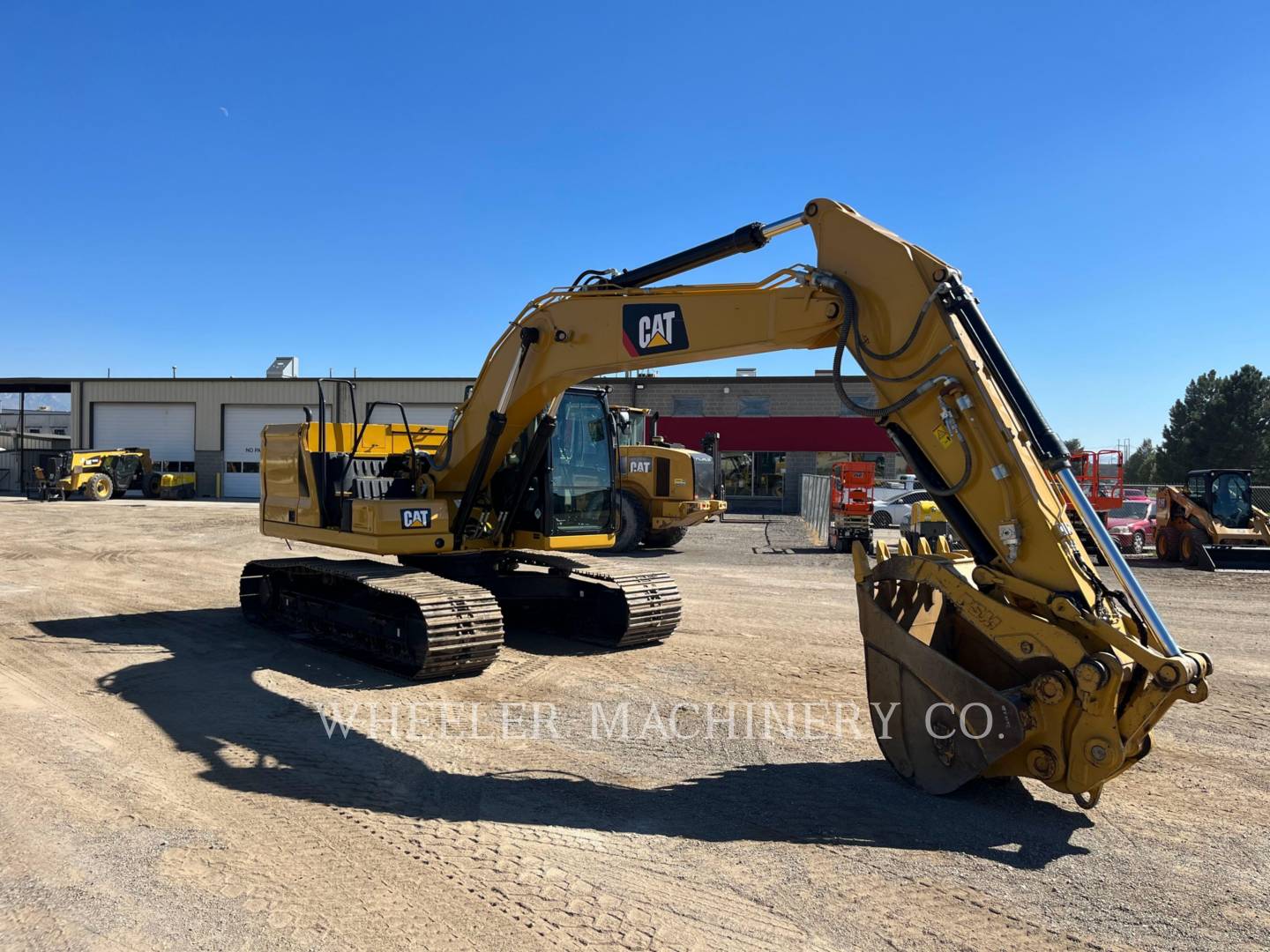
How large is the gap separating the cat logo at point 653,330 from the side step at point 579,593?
9.30 feet

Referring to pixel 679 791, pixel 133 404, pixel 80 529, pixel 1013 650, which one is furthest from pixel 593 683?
pixel 133 404

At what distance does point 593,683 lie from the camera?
767 cm

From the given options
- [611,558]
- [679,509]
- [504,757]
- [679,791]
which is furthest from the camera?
[679,509]

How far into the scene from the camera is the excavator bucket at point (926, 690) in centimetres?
465

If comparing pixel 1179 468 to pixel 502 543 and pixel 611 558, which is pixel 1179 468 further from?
pixel 502 543

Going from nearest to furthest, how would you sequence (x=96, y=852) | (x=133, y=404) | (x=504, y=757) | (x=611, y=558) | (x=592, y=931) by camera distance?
(x=592, y=931) → (x=96, y=852) → (x=504, y=757) → (x=611, y=558) → (x=133, y=404)

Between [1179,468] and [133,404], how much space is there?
184 feet

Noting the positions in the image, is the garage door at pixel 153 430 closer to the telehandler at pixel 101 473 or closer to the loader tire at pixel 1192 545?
the telehandler at pixel 101 473

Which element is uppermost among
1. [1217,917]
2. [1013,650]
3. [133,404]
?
[133,404]

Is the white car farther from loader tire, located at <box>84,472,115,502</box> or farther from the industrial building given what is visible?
loader tire, located at <box>84,472,115,502</box>

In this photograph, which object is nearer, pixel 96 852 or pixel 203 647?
pixel 96 852

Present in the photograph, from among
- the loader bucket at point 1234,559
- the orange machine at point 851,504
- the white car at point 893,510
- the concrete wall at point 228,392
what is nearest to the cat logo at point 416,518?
the orange machine at point 851,504

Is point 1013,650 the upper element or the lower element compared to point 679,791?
upper

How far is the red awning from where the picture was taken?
36.4 m
